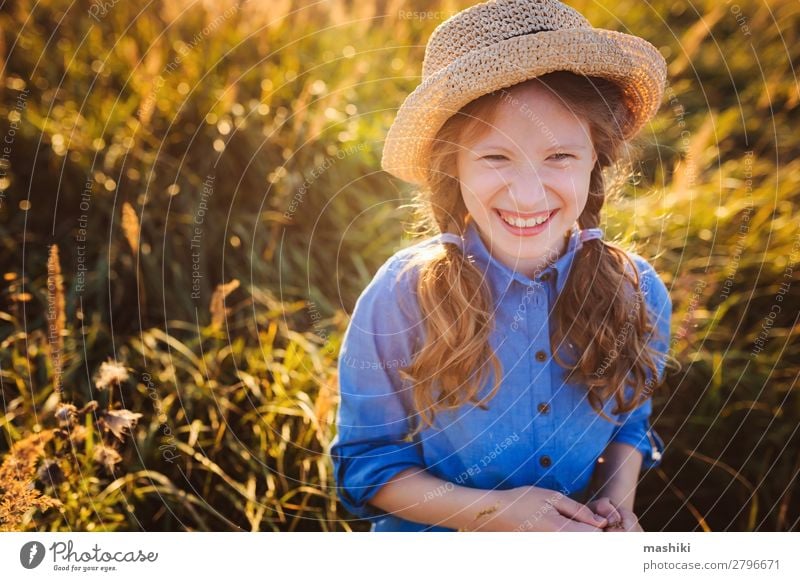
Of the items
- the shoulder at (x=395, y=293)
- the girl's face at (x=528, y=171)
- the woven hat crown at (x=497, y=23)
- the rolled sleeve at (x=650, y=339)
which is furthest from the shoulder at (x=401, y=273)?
the rolled sleeve at (x=650, y=339)

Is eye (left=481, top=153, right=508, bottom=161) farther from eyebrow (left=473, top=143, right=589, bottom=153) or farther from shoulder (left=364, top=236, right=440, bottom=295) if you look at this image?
shoulder (left=364, top=236, right=440, bottom=295)

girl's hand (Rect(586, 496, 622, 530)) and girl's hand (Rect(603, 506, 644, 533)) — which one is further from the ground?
girl's hand (Rect(586, 496, 622, 530))

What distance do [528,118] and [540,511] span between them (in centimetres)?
78

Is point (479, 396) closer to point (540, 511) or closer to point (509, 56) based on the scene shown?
point (540, 511)

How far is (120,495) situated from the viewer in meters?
1.83

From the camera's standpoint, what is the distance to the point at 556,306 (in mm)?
1541

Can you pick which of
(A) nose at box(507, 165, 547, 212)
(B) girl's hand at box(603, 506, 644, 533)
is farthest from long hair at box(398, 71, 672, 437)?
(B) girl's hand at box(603, 506, 644, 533)

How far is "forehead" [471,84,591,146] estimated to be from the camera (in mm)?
1335

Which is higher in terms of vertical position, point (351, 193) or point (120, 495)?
point (351, 193)

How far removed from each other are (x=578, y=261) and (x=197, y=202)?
5.06 ft
